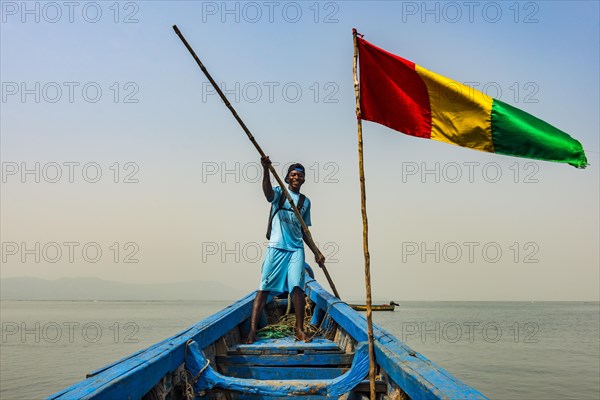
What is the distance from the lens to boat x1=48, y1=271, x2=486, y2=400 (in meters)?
2.13

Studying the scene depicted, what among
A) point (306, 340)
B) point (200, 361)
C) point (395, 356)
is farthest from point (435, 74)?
point (306, 340)

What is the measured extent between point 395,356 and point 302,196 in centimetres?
252

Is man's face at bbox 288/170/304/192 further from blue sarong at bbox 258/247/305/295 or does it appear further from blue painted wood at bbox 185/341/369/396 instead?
blue painted wood at bbox 185/341/369/396

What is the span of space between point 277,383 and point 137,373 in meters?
1.05

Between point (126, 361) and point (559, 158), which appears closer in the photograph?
point (126, 361)

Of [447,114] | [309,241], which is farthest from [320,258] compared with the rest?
[447,114]

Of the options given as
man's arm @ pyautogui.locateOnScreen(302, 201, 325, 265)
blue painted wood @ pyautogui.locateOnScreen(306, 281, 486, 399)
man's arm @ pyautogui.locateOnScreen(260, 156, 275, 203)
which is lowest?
blue painted wood @ pyautogui.locateOnScreen(306, 281, 486, 399)

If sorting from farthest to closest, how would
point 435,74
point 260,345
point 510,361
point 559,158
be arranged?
point 510,361
point 260,345
point 435,74
point 559,158

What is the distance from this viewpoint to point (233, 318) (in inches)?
177

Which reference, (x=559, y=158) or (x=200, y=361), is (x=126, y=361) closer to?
(x=200, y=361)

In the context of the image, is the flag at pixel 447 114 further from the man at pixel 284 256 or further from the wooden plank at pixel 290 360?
the wooden plank at pixel 290 360

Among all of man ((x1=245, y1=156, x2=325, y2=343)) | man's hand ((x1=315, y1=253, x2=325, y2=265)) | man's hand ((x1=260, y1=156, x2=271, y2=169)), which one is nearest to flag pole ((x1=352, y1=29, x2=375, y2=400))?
man's hand ((x1=260, y1=156, x2=271, y2=169))

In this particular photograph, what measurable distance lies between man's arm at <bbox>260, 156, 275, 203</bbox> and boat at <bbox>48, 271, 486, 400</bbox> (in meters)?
1.20

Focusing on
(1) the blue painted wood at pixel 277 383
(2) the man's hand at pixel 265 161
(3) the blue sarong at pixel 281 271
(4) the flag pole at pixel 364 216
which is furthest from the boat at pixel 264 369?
(2) the man's hand at pixel 265 161
